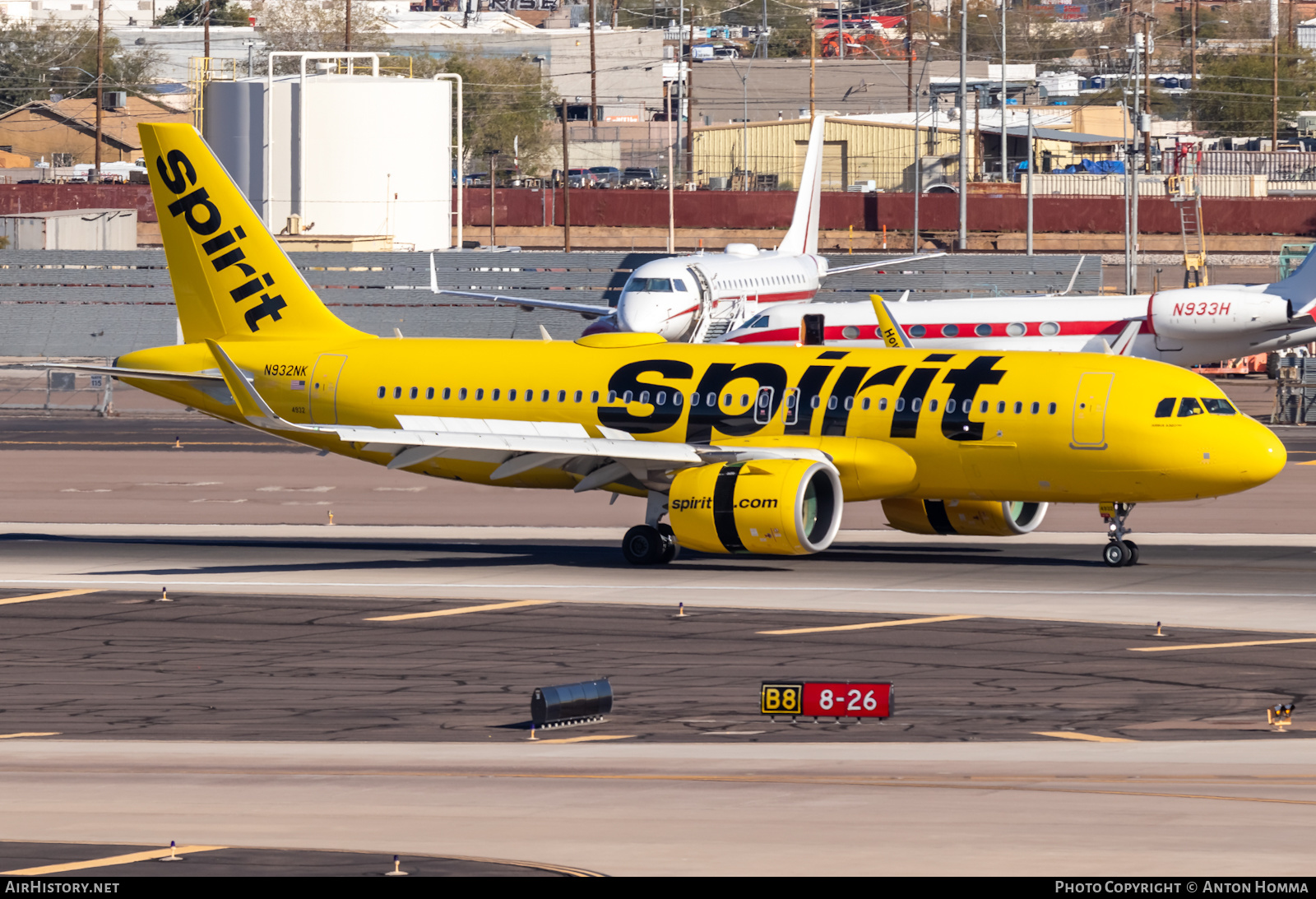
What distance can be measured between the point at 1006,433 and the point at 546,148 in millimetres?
154464

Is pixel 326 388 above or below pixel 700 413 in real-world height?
above

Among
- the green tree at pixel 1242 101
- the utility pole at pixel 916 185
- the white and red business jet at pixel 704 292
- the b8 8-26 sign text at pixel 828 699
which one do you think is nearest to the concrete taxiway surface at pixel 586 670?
the b8 8-26 sign text at pixel 828 699

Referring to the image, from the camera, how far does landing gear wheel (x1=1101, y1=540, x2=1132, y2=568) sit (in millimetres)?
37875

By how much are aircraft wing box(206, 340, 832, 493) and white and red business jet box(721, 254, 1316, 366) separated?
24.0 m

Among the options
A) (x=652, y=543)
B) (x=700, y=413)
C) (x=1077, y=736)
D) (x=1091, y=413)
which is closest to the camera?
(x=1077, y=736)

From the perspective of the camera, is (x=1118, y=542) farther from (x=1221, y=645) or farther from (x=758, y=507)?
(x=1221, y=645)

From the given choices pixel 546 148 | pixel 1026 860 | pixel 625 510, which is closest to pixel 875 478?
pixel 625 510

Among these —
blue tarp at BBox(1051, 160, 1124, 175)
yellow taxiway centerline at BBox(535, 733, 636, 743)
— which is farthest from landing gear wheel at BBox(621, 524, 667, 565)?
blue tarp at BBox(1051, 160, 1124, 175)

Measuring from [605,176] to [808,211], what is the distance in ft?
240

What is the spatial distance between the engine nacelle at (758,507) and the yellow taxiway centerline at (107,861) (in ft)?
67.2

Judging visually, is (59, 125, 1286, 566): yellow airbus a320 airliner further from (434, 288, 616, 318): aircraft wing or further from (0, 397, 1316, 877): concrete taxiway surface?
(434, 288, 616, 318): aircraft wing

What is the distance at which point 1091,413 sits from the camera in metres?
36.3

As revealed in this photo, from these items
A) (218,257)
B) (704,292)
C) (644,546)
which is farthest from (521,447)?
(704,292)
